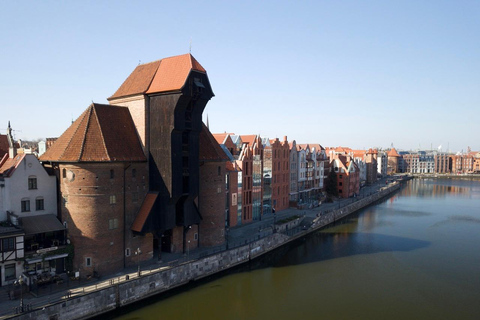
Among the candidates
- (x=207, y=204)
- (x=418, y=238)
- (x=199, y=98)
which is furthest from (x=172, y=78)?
(x=418, y=238)

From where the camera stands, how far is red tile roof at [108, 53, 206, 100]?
3300 cm

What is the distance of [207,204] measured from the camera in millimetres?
39312

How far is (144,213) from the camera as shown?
32.7 metres

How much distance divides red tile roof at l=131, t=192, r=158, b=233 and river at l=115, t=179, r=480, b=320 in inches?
252

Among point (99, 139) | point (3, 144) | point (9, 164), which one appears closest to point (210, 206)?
point (99, 139)

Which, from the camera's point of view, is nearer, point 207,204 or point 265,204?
point 207,204

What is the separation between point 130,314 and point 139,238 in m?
7.48

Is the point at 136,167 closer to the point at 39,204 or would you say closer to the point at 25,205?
the point at 39,204

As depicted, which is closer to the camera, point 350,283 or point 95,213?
point 95,213

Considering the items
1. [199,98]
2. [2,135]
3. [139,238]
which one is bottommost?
[139,238]

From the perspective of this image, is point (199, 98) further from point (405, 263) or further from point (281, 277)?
point (405, 263)

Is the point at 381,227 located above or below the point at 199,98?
below

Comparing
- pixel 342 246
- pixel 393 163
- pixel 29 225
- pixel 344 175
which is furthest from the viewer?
pixel 393 163

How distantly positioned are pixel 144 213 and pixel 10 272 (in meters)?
11.0
